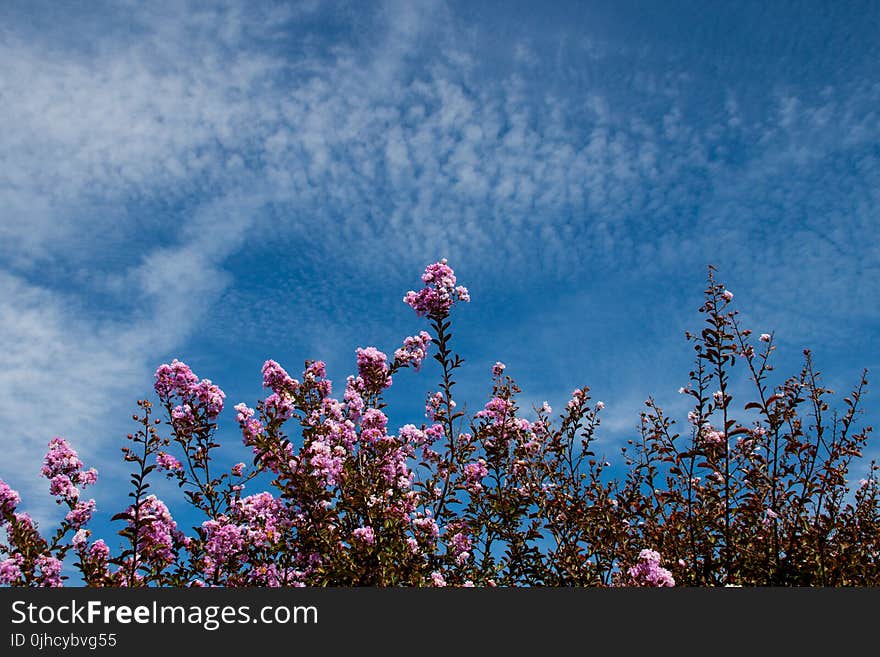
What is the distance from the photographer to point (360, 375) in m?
8.41

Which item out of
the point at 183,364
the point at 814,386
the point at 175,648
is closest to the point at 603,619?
the point at 175,648

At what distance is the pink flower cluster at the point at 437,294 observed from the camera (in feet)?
24.9

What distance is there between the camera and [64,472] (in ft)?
27.3

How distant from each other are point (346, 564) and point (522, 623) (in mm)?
2008

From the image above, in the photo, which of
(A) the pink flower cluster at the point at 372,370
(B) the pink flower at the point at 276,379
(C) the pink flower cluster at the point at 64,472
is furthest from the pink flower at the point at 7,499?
(A) the pink flower cluster at the point at 372,370

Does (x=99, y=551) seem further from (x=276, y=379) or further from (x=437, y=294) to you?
(x=437, y=294)

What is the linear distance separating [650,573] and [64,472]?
7099mm

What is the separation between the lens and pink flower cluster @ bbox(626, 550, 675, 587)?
527 centimetres

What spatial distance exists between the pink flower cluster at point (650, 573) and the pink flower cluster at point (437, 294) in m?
3.41


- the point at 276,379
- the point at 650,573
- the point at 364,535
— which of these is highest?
the point at 276,379

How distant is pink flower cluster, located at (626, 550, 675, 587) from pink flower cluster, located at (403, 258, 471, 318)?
3410mm

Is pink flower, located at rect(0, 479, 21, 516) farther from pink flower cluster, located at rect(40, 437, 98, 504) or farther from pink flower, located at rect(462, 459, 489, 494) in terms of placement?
pink flower, located at rect(462, 459, 489, 494)

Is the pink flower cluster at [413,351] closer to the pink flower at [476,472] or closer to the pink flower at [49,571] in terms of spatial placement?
the pink flower at [476,472]

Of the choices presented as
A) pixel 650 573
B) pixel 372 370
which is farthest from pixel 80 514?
pixel 650 573
